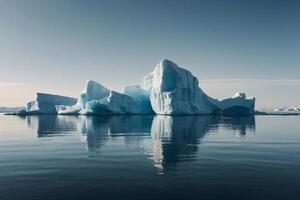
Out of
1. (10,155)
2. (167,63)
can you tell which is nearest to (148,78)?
(167,63)

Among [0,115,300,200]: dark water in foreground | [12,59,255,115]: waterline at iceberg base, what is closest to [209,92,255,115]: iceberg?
[12,59,255,115]: waterline at iceberg base

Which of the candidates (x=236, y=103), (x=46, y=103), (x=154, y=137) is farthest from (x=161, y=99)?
(x=154, y=137)

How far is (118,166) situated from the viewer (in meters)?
13.2

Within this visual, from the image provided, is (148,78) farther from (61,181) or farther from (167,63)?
(61,181)

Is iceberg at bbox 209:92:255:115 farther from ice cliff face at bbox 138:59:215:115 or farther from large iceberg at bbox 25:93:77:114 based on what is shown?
large iceberg at bbox 25:93:77:114

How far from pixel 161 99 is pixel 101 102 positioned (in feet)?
61.5

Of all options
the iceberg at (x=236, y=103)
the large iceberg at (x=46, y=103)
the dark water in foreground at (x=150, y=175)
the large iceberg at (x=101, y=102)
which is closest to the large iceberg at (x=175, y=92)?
the large iceberg at (x=101, y=102)

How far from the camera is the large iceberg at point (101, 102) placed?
8488cm

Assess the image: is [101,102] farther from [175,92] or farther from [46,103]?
[46,103]

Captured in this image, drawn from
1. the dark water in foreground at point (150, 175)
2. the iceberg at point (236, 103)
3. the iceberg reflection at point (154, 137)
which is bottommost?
the dark water in foreground at point (150, 175)

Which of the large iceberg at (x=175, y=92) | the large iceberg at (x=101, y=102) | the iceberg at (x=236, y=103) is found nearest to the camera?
the large iceberg at (x=175, y=92)

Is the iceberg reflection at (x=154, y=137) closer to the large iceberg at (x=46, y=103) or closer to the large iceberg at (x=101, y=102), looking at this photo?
the large iceberg at (x=101, y=102)

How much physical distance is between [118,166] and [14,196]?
5377 millimetres

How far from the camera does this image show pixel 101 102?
85.9 meters
